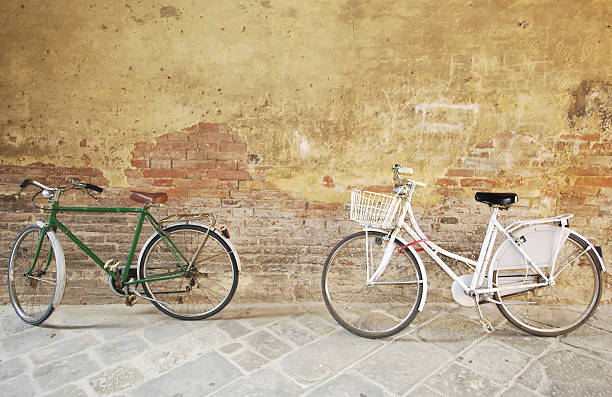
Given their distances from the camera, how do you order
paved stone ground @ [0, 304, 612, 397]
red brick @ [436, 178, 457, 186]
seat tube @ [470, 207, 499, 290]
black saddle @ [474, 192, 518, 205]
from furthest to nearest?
red brick @ [436, 178, 457, 186] → seat tube @ [470, 207, 499, 290] → black saddle @ [474, 192, 518, 205] → paved stone ground @ [0, 304, 612, 397]

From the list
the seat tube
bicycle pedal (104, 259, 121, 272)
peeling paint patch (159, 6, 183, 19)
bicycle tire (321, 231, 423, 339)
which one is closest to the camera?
the seat tube

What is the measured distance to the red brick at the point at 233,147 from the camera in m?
3.07

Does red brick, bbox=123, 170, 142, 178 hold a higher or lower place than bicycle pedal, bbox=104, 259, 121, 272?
higher

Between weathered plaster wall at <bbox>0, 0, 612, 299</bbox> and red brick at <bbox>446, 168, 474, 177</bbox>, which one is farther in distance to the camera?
red brick at <bbox>446, 168, 474, 177</bbox>

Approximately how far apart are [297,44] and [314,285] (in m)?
2.09

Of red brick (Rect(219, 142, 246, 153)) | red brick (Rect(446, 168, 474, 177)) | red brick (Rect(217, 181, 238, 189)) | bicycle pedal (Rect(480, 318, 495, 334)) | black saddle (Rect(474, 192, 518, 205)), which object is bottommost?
bicycle pedal (Rect(480, 318, 495, 334))

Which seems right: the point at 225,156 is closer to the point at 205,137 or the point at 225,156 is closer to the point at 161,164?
the point at 205,137

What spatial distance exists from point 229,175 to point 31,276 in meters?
1.75

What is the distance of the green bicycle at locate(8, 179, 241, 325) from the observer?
2.77 m

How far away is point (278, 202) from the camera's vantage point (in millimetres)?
3137

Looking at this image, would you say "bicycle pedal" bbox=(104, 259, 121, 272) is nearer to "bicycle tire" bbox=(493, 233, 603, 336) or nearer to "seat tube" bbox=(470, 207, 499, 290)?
"seat tube" bbox=(470, 207, 499, 290)

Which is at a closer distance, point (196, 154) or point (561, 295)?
point (196, 154)

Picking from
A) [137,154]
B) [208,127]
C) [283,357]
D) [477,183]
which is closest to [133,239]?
[137,154]

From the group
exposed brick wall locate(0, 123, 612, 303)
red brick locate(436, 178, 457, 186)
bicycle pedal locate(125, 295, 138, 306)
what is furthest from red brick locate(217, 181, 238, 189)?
red brick locate(436, 178, 457, 186)
